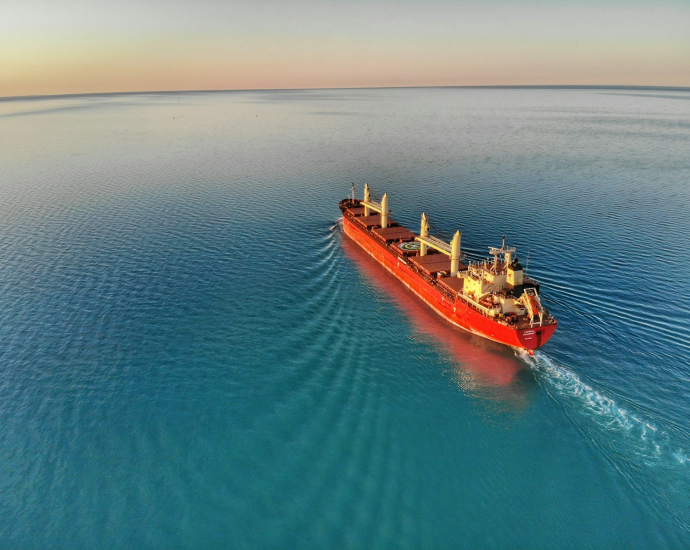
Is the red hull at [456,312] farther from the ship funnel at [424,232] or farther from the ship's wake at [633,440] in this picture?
the ship's wake at [633,440]

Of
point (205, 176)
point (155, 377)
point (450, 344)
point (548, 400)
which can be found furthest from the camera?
point (205, 176)

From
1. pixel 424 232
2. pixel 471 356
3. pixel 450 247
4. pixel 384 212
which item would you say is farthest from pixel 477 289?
pixel 384 212

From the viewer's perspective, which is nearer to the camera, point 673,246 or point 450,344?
point 450,344

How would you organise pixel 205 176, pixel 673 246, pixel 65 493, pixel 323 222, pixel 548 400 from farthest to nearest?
1. pixel 205 176
2. pixel 323 222
3. pixel 673 246
4. pixel 548 400
5. pixel 65 493

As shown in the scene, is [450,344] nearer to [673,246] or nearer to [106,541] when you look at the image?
[106,541]

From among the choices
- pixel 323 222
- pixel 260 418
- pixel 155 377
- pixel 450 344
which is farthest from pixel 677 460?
pixel 323 222

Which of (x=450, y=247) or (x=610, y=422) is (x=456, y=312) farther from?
(x=610, y=422)

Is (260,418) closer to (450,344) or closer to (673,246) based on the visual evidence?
(450,344)

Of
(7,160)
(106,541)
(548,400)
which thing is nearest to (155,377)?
(106,541)
